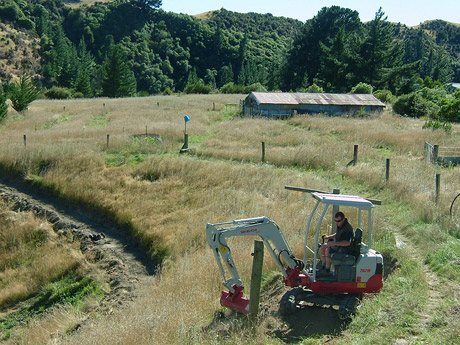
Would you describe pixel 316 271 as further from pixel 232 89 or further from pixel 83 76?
pixel 83 76

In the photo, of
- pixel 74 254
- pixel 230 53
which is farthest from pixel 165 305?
pixel 230 53

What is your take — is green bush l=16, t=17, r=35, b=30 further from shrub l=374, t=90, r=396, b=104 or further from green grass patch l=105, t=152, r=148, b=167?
green grass patch l=105, t=152, r=148, b=167

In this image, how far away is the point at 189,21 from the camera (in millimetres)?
138750

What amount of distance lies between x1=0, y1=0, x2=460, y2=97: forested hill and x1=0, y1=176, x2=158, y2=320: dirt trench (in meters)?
48.6

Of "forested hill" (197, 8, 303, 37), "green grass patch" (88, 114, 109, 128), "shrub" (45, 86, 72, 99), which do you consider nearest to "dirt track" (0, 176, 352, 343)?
"green grass patch" (88, 114, 109, 128)

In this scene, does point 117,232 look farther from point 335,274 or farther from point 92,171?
point 335,274

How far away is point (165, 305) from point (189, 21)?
139 m

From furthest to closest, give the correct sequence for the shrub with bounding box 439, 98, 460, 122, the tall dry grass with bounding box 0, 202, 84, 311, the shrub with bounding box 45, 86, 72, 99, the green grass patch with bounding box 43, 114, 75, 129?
1. the shrub with bounding box 45, 86, 72, 99
2. the shrub with bounding box 439, 98, 460, 122
3. the green grass patch with bounding box 43, 114, 75, 129
4. the tall dry grass with bounding box 0, 202, 84, 311

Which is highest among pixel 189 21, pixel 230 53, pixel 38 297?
pixel 189 21

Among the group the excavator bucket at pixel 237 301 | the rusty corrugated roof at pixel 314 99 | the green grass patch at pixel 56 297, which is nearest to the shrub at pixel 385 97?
the rusty corrugated roof at pixel 314 99

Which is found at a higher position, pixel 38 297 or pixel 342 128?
pixel 342 128

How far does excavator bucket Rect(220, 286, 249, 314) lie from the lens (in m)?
8.63

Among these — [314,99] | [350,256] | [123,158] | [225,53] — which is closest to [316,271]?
[350,256]

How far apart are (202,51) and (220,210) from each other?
389 feet
